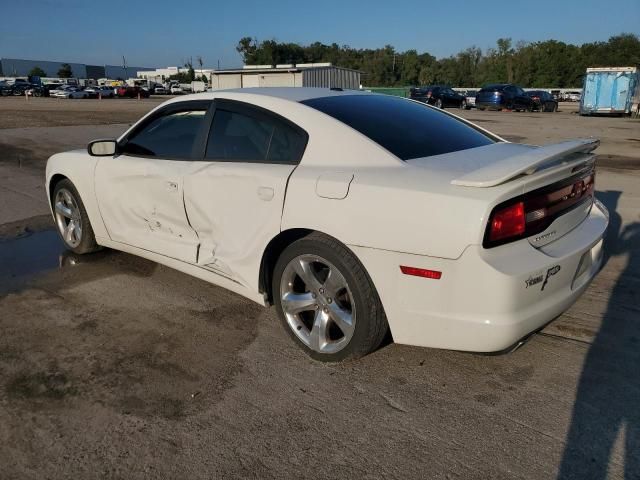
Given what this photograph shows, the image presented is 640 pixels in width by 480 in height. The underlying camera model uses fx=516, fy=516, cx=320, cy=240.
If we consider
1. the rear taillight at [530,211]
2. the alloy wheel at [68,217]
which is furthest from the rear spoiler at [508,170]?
→ the alloy wheel at [68,217]

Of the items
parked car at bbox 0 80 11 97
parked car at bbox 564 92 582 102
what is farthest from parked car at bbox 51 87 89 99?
parked car at bbox 564 92 582 102

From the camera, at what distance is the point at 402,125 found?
10.9ft

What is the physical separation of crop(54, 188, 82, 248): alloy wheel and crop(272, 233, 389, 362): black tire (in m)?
2.77

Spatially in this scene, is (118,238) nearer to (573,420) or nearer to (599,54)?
(573,420)

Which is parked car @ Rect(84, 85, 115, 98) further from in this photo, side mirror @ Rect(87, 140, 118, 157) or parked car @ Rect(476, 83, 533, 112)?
side mirror @ Rect(87, 140, 118, 157)

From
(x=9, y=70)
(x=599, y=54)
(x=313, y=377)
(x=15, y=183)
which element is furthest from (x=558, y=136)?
(x=9, y=70)

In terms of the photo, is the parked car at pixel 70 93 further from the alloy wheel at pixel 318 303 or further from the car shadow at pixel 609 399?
the car shadow at pixel 609 399

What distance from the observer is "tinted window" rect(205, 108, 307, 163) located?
3129 millimetres

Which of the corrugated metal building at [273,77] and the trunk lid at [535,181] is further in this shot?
the corrugated metal building at [273,77]

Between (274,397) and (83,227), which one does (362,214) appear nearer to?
(274,397)

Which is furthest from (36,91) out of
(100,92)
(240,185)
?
(240,185)

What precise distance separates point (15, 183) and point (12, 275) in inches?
188

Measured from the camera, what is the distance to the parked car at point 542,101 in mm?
33450

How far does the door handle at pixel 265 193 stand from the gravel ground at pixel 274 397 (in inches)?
36.0
